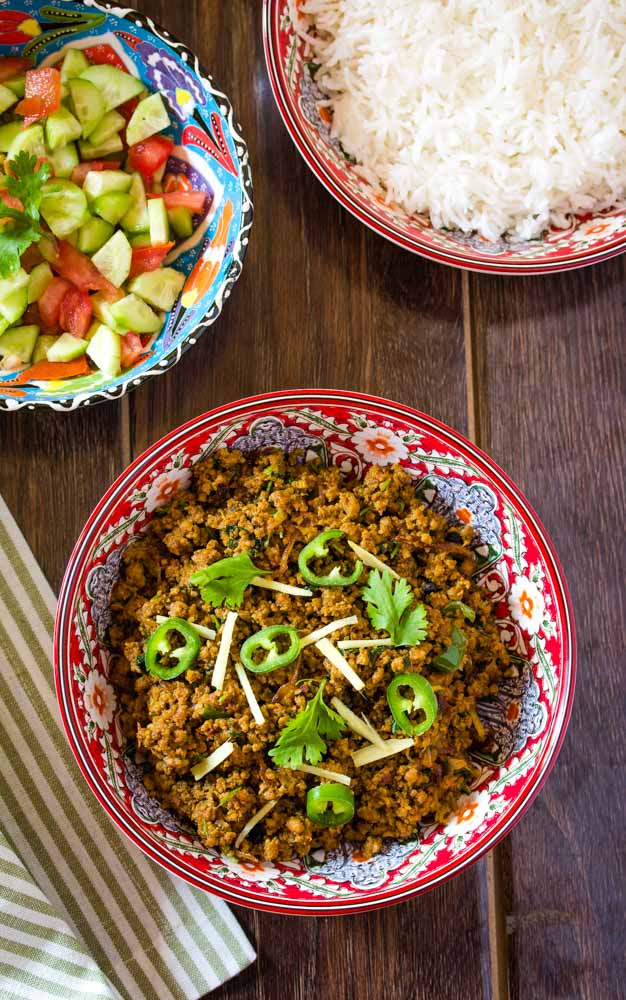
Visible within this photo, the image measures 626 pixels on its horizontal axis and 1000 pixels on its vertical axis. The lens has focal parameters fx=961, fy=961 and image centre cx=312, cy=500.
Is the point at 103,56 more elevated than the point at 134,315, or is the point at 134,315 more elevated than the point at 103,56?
the point at 103,56

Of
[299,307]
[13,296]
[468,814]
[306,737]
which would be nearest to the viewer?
[306,737]

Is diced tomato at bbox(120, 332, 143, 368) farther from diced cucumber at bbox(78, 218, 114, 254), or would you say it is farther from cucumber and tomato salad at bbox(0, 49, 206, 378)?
diced cucumber at bbox(78, 218, 114, 254)

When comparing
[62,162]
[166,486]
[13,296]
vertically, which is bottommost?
[166,486]

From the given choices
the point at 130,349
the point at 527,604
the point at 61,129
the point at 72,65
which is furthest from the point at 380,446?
the point at 72,65

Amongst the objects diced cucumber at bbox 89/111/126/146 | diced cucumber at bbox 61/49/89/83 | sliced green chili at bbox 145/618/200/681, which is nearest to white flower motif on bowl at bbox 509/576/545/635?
sliced green chili at bbox 145/618/200/681

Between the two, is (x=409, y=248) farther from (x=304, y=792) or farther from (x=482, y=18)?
(x=304, y=792)

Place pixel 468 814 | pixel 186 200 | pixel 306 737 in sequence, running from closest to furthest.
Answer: pixel 306 737 → pixel 468 814 → pixel 186 200

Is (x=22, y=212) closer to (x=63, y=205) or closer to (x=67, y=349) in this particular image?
(x=63, y=205)
